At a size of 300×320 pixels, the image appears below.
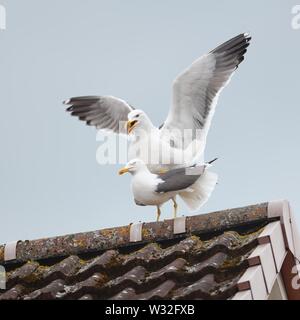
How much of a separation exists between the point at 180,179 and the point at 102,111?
4780mm

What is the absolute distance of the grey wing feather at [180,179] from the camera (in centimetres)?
510

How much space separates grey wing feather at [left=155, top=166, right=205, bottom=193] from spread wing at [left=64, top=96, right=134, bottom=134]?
4.30 m

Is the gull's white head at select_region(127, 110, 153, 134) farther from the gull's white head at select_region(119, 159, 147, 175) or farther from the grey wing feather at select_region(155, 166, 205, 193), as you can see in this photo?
the grey wing feather at select_region(155, 166, 205, 193)

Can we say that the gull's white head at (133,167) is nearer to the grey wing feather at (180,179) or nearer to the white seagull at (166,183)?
the white seagull at (166,183)

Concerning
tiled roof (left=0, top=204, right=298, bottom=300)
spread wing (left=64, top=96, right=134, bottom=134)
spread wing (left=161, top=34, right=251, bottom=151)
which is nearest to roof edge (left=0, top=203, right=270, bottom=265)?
tiled roof (left=0, top=204, right=298, bottom=300)

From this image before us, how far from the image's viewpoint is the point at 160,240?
4141 mm

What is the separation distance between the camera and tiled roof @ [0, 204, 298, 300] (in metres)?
3.66

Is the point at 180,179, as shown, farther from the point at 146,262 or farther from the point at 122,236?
the point at 146,262

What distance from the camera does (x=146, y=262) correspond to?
3.93 meters

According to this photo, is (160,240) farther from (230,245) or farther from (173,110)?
(173,110)

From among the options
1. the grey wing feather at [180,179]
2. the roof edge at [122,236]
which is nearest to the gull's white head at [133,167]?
the grey wing feather at [180,179]
